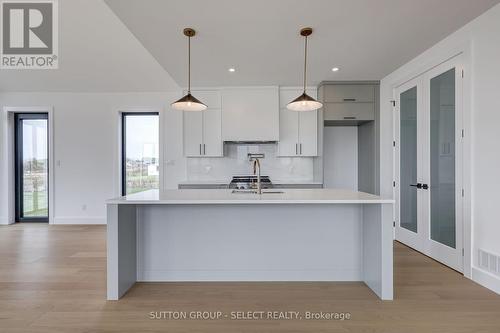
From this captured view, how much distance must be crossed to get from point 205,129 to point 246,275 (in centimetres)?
275

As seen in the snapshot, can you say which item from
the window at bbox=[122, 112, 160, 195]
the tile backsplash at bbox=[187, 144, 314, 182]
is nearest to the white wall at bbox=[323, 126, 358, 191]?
the tile backsplash at bbox=[187, 144, 314, 182]

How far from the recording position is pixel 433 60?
123 inches

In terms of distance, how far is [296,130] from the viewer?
4.61 meters

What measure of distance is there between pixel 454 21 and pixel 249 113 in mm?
2870

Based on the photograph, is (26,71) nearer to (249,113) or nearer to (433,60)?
→ (249,113)

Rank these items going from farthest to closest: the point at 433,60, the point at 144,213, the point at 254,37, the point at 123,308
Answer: the point at 433,60, the point at 254,37, the point at 144,213, the point at 123,308

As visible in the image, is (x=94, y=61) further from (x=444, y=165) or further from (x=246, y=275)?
(x=444, y=165)

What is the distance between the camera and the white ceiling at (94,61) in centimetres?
352

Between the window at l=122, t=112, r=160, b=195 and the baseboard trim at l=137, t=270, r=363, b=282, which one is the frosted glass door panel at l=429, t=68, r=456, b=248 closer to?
the baseboard trim at l=137, t=270, r=363, b=282

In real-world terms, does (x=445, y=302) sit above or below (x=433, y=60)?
below

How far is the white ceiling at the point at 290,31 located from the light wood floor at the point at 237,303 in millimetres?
2553

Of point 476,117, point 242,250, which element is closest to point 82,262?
point 242,250

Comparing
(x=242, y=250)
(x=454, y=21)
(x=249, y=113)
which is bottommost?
(x=242, y=250)

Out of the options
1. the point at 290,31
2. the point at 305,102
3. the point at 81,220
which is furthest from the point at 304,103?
the point at 81,220
